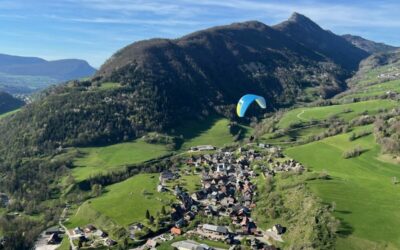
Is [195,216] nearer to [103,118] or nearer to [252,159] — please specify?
[252,159]

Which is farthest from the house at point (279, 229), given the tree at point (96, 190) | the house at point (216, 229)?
the tree at point (96, 190)

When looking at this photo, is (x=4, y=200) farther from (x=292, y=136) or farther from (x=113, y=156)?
(x=292, y=136)

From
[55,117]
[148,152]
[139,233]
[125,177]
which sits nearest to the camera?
[139,233]

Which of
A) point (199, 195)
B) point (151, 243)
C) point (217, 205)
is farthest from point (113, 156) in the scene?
point (151, 243)

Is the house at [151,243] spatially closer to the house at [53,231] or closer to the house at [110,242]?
the house at [110,242]

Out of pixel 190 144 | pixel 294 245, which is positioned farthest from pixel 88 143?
pixel 294 245

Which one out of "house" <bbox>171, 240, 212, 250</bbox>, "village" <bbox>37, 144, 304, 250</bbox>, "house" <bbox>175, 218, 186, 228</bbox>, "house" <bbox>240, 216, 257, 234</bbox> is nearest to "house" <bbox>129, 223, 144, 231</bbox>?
"village" <bbox>37, 144, 304, 250</bbox>

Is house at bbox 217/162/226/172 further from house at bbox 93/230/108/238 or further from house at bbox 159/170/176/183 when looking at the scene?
house at bbox 93/230/108/238
